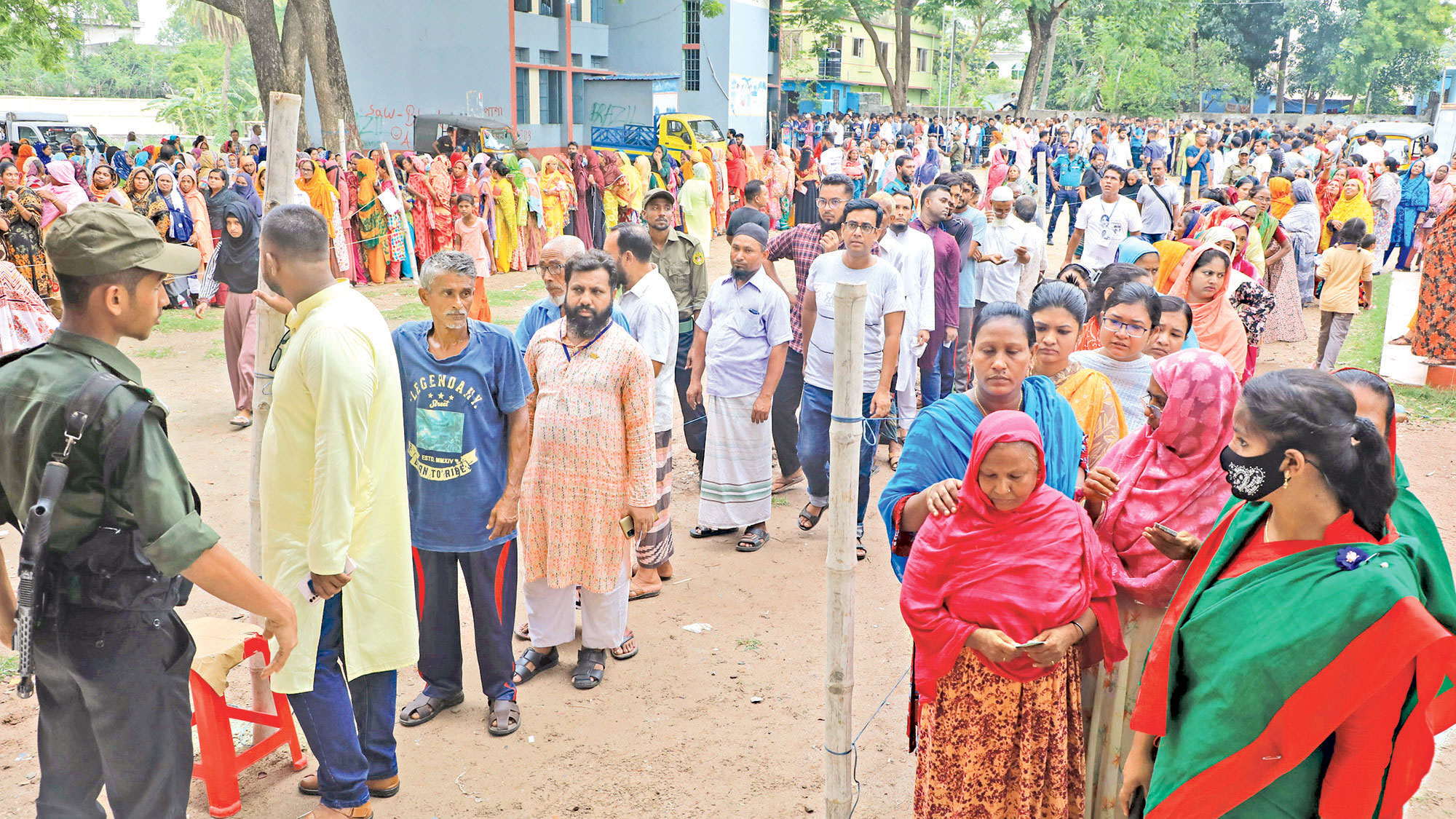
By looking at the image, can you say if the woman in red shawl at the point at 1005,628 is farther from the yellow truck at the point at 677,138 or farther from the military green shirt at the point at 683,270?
the yellow truck at the point at 677,138

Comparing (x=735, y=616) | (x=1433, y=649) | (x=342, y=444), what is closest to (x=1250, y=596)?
(x=1433, y=649)

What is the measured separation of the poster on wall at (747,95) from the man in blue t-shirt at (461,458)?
28340 mm

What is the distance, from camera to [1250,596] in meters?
2.05

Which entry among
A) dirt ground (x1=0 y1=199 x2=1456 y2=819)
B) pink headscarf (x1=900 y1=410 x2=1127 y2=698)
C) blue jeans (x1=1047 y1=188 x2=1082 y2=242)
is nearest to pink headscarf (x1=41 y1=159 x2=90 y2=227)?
dirt ground (x1=0 y1=199 x2=1456 y2=819)

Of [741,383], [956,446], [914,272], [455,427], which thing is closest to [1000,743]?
[956,446]

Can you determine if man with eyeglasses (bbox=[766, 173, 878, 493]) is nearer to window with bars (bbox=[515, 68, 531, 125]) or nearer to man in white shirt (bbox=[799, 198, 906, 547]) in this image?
man in white shirt (bbox=[799, 198, 906, 547])

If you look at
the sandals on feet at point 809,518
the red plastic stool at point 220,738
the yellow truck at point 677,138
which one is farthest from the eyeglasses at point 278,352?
the yellow truck at point 677,138

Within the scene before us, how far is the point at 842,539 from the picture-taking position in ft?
8.71

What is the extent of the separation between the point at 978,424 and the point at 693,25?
99.8 feet

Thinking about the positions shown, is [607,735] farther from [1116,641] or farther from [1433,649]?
[1433,649]

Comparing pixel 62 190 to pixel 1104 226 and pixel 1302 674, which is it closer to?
pixel 1104 226

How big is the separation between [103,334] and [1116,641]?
2539mm

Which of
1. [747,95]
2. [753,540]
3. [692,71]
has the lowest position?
[753,540]

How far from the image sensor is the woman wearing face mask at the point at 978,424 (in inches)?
106
